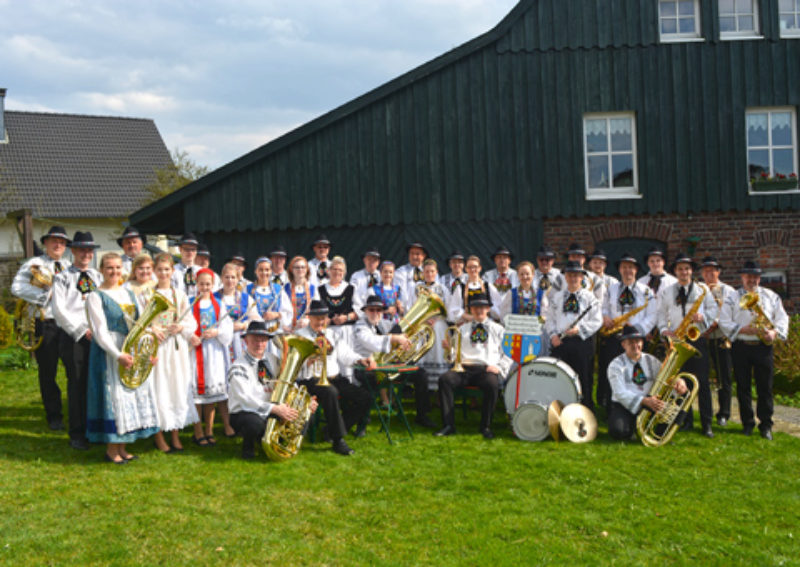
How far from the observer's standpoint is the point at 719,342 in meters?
8.31

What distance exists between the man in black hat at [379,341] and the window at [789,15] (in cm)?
1007

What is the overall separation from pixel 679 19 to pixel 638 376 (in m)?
8.39

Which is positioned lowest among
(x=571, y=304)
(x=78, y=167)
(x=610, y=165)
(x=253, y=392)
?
(x=253, y=392)

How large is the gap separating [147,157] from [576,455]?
27.8 meters

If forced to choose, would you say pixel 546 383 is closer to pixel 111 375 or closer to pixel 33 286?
pixel 111 375

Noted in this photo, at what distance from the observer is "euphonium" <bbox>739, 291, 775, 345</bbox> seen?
25.3 ft

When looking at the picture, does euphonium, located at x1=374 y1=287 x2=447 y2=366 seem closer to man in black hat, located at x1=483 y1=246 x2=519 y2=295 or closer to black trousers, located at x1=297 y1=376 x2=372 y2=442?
black trousers, located at x1=297 y1=376 x2=372 y2=442

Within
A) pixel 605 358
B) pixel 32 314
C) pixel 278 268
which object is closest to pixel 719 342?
pixel 605 358

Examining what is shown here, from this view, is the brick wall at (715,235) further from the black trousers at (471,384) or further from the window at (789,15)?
the black trousers at (471,384)

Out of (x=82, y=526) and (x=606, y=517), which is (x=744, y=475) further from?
(x=82, y=526)

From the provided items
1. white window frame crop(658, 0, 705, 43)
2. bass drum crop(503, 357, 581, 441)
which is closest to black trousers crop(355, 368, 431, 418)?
bass drum crop(503, 357, 581, 441)

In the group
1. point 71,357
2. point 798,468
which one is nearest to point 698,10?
point 798,468

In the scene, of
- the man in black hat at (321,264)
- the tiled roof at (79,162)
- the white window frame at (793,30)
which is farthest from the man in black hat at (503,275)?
the tiled roof at (79,162)

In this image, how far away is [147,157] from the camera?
3055 cm
